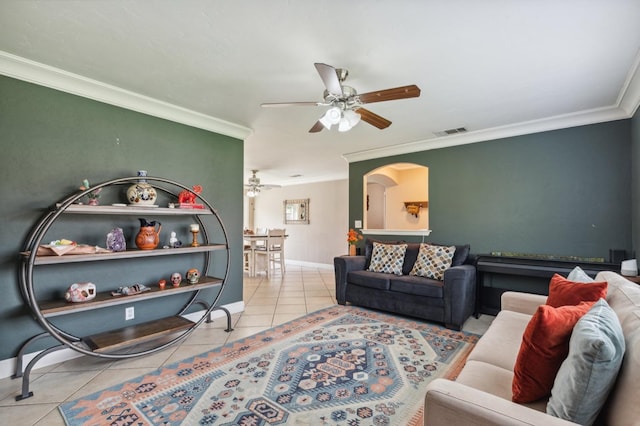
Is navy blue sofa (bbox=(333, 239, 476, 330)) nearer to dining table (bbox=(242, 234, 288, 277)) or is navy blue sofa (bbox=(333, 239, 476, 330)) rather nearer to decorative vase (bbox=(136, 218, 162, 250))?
decorative vase (bbox=(136, 218, 162, 250))

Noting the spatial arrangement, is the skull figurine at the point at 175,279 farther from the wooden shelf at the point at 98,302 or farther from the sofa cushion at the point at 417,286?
the sofa cushion at the point at 417,286

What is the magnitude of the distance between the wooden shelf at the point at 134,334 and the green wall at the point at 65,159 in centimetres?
23

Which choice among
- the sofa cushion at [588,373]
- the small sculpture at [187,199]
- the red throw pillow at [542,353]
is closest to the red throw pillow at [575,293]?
the red throw pillow at [542,353]

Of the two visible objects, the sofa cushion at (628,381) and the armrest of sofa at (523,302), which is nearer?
the sofa cushion at (628,381)

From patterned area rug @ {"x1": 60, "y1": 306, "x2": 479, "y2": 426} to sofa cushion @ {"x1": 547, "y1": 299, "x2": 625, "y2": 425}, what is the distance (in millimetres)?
1008

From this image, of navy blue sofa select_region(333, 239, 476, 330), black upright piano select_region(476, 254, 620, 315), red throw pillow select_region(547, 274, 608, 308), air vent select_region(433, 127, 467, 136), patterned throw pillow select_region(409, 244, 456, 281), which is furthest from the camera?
air vent select_region(433, 127, 467, 136)

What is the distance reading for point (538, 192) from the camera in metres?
3.64

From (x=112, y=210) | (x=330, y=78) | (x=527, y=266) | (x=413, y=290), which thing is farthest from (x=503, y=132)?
(x=112, y=210)

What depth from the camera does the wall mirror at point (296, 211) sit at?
8234 millimetres

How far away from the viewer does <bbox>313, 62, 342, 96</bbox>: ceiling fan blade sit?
1.82 meters

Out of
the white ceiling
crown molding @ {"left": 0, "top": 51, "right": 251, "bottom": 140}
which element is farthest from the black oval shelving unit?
the white ceiling

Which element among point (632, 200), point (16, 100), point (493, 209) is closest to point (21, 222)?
point (16, 100)

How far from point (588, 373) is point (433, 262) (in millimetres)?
2898

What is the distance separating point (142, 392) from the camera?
6.74 ft
